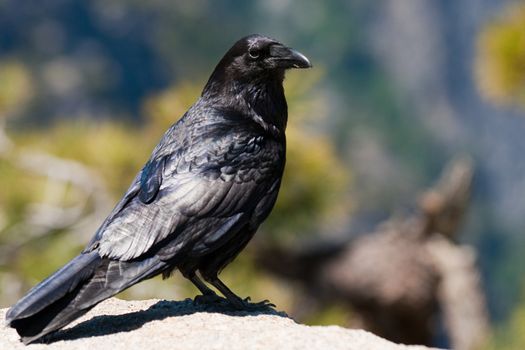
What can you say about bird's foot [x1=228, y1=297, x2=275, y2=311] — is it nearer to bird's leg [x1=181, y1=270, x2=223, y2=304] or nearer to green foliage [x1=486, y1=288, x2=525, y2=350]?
bird's leg [x1=181, y1=270, x2=223, y2=304]

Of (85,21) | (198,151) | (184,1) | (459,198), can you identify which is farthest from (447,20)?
(198,151)

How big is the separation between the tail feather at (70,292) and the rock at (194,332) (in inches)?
3.5

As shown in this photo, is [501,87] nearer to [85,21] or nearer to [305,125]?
[305,125]

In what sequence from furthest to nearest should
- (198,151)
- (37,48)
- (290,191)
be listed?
1. (37,48)
2. (290,191)
3. (198,151)

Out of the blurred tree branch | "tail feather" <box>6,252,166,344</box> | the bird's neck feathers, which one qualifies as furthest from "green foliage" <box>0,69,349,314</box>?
"tail feather" <box>6,252,166,344</box>

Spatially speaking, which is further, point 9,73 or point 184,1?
point 184,1

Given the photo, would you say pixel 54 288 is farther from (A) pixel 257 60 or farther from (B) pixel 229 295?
(A) pixel 257 60

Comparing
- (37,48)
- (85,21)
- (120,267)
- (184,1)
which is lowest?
(120,267)

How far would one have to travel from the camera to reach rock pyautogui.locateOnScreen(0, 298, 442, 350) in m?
2.97

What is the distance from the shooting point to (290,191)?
6.97 meters

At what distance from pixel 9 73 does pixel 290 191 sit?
278cm

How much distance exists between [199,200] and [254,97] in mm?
833

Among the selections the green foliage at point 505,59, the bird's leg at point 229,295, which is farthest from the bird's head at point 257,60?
the green foliage at point 505,59

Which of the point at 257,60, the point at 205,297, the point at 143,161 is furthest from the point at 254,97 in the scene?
the point at 143,161
